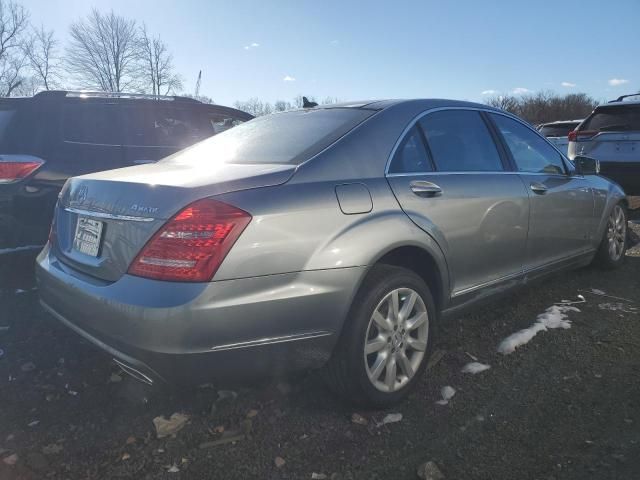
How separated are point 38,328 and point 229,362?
2113 millimetres

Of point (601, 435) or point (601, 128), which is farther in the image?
point (601, 128)

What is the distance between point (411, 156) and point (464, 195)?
0.43 m

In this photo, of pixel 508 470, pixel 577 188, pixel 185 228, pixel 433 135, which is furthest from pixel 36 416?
pixel 577 188

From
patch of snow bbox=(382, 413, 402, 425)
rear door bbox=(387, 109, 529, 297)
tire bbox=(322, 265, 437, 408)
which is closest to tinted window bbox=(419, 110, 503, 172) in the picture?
rear door bbox=(387, 109, 529, 297)

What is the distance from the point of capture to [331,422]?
2336 millimetres

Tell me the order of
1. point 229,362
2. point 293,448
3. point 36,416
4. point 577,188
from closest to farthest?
point 229,362 < point 293,448 < point 36,416 < point 577,188

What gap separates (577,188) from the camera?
4.03m

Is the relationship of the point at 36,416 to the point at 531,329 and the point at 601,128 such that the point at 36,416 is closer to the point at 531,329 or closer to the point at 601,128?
the point at 531,329

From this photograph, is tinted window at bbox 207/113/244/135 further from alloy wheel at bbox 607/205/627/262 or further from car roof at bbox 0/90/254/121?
alloy wheel at bbox 607/205/627/262

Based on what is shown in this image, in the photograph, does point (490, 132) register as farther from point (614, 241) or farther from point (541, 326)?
point (614, 241)

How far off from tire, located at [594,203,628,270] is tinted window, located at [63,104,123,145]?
4.84m

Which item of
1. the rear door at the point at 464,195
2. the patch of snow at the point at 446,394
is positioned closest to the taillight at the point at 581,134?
the rear door at the point at 464,195

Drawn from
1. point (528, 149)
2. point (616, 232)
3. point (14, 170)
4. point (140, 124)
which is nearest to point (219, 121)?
point (140, 124)

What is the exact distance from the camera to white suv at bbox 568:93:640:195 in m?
7.43
